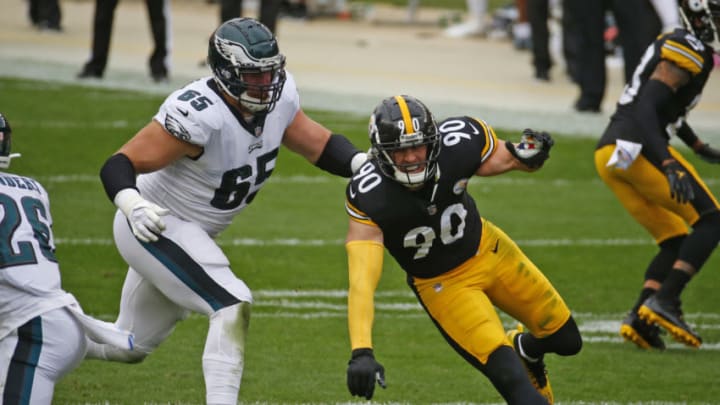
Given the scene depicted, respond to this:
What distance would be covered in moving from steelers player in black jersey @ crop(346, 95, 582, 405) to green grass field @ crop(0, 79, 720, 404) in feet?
2.46

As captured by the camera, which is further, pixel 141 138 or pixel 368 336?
pixel 141 138

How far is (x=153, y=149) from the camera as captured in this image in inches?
205

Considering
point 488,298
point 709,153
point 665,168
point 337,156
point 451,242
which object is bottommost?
point 709,153

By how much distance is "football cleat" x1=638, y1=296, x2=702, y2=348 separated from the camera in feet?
22.1

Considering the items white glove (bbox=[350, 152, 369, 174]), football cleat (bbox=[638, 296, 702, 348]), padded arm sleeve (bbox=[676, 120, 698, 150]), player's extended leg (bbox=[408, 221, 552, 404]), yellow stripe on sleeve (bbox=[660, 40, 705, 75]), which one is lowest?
football cleat (bbox=[638, 296, 702, 348])

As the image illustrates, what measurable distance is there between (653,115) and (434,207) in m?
2.17

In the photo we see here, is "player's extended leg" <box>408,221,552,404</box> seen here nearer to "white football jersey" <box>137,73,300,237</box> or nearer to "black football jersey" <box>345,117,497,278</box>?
"black football jersey" <box>345,117,497,278</box>

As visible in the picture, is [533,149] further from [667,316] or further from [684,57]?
[684,57]

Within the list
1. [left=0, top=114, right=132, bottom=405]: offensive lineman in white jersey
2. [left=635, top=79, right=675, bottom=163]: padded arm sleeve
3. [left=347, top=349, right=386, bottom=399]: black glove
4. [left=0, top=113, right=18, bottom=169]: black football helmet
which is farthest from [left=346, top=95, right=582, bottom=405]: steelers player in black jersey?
[left=635, top=79, right=675, bottom=163]: padded arm sleeve

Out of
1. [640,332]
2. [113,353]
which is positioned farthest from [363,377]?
[640,332]

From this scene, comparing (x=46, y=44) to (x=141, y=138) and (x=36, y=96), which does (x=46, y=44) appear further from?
(x=141, y=138)

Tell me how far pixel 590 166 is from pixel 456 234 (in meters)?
6.81

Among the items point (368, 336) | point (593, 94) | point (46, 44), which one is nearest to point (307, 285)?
point (368, 336)

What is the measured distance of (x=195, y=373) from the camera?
249 inches
